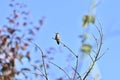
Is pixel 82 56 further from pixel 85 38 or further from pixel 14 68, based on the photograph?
pixel 14 68

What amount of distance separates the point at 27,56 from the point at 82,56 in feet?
20.9

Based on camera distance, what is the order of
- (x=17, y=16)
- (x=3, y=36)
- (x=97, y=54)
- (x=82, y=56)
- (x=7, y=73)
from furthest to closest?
1. (x=17, y=16)
2. (x=3, y=36)
3. (x=7, y=73)
4. (x=97, y=54)
5. (x=82, y=56)

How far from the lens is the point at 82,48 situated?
1.82m

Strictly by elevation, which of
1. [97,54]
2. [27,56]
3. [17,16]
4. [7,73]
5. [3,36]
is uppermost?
[17,16]

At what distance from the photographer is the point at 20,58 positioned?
25.7ft

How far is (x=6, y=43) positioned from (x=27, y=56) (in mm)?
503

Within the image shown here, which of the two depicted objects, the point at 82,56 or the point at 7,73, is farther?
the point at 7,73

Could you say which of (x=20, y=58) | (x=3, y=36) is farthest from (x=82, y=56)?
(x=3, y=36)

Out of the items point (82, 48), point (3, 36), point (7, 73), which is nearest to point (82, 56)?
point (82, 48)

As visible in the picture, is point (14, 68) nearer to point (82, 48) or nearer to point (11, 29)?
point (11, 29)

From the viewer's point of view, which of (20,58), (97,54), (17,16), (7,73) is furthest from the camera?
(17,16)

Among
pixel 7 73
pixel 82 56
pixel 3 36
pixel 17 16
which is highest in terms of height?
pixel 17 16

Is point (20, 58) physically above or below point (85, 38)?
above

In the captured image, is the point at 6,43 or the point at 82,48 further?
the point at 6,43
